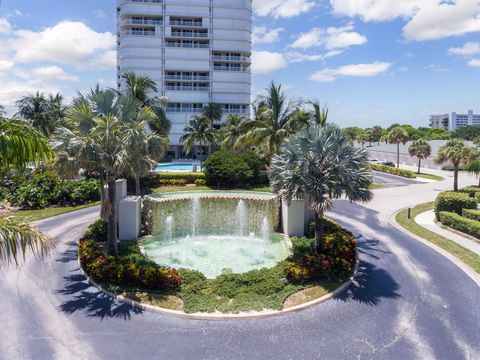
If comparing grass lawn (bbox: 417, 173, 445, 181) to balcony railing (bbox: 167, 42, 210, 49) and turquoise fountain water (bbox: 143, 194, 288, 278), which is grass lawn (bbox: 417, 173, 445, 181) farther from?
balcony railing (bbox: 167, 42, 210, 49)

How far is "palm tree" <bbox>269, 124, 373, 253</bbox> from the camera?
17.1 metres

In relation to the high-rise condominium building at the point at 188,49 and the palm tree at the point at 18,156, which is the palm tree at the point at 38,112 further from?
the palm tree at the point at 18,156

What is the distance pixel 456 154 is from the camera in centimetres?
4034

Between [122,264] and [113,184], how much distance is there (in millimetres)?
4164

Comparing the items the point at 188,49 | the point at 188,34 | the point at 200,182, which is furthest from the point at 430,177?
the point at 188,34

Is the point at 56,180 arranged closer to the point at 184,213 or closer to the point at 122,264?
the point at 184,213

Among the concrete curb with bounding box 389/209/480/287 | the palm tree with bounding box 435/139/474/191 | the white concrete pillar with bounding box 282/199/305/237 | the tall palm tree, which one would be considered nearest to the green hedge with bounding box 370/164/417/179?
the palm tree with bounding box 435/139/474/191

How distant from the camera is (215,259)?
796 inches

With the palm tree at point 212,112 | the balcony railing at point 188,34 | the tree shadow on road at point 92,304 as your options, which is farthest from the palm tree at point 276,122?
the balcony railing at point 188,34

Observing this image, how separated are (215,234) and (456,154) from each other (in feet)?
101

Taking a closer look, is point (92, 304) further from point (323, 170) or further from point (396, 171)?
point (396, 171)

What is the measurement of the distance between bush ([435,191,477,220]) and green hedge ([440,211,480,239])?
3.72ft

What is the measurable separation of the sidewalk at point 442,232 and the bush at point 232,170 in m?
16.3

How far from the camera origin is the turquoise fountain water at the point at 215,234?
2017cm
